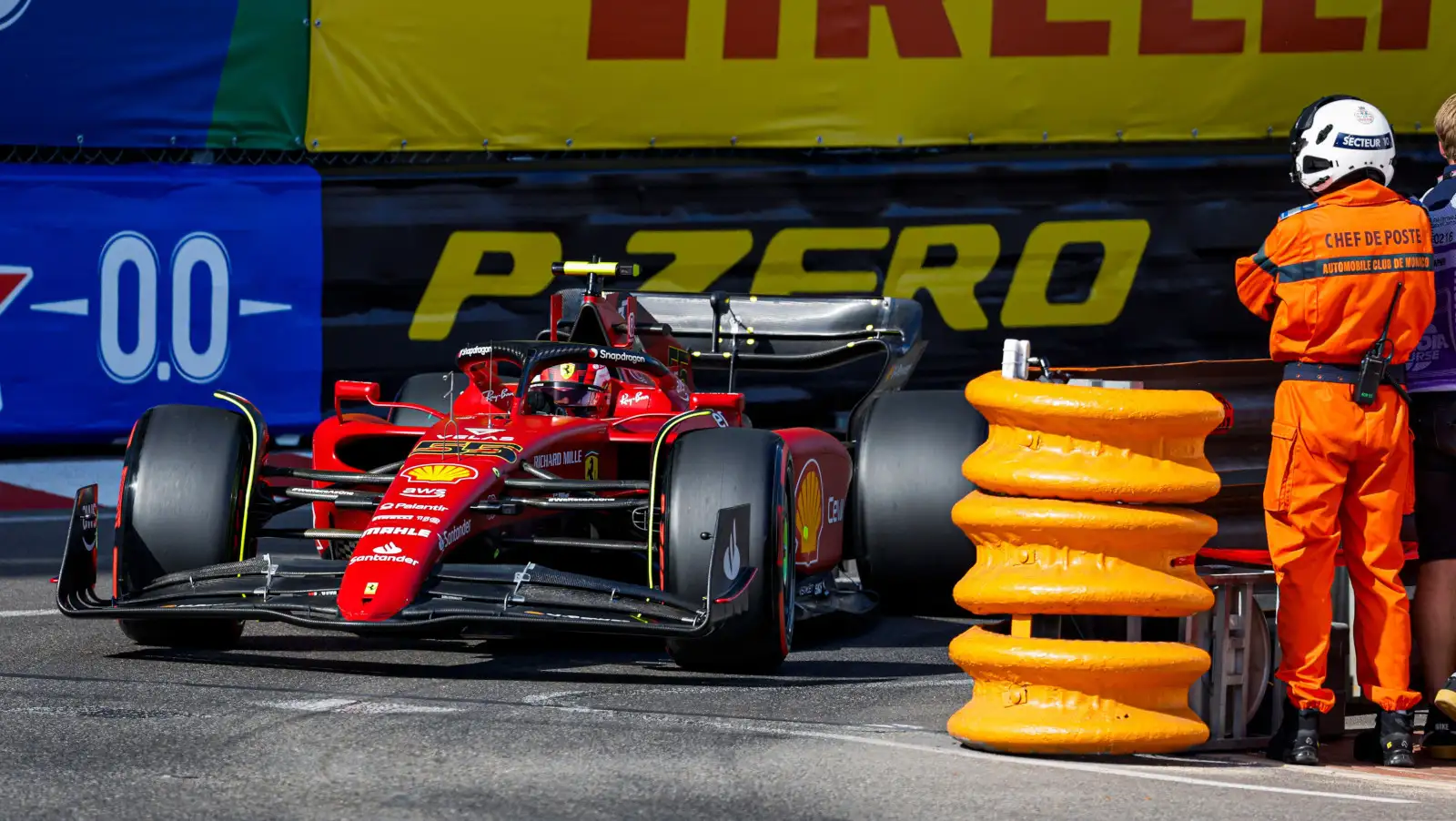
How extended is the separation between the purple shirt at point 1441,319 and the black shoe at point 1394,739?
2.93 ft

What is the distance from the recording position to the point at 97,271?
10633 millimetres

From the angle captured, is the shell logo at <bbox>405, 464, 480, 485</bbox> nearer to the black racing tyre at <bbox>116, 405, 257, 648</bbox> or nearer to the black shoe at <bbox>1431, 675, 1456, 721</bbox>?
the black racing tyre at <bbox>116, 405, 257, 648</bbox>

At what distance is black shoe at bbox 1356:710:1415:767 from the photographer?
16.8 ft

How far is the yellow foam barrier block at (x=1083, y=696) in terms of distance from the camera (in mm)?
4789

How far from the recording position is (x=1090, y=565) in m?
4.86

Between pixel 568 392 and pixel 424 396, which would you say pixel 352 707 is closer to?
pixel 568 392

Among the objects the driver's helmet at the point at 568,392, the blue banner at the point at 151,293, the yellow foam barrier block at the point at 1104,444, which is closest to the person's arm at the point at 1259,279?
the yellow foam barrier block at the point at 1104,444

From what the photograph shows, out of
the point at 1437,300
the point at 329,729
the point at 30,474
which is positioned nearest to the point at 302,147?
the point at 30,474

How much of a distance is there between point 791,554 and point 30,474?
223 inches

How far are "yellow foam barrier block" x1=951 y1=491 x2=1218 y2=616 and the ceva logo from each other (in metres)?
7.45

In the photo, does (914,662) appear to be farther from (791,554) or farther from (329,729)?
(329,729)

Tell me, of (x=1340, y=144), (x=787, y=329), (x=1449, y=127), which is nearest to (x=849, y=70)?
(x=787, y=329)

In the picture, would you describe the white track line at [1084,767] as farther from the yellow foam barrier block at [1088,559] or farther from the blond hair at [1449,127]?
the blond hair at [1449,127]

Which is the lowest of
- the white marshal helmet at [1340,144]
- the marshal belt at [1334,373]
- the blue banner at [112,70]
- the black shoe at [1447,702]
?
the black shoe at [1447,702]
